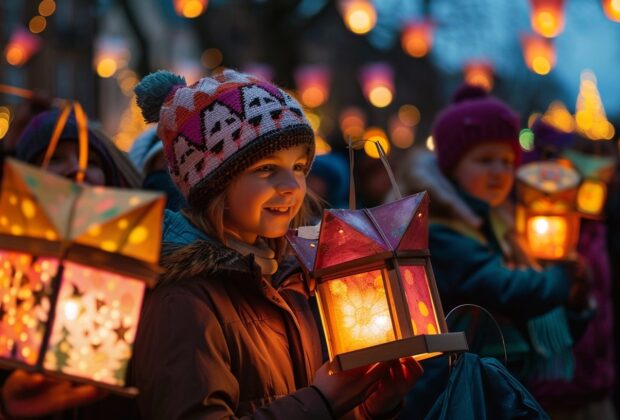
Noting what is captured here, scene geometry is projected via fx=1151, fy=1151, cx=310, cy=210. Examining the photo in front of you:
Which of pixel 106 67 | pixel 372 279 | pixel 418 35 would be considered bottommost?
pixel 372 279

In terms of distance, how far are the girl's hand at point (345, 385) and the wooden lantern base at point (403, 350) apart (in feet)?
0.10

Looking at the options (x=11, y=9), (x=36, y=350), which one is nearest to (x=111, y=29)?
(x=11, y=9)

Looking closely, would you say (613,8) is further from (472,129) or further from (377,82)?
(377,82)

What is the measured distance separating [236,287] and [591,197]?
3.81 m

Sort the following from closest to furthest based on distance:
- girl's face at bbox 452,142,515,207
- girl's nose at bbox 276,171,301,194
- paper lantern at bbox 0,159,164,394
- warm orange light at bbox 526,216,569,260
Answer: paper lantern at bbox 0,159,164,394
girl's nose at bbox 276,171,301,194
girl's face at bbox 452,142,515,207
warm orange light at bbox 526,216,569,260

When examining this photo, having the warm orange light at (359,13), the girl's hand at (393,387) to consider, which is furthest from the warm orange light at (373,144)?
the warm orange light at (359,13)

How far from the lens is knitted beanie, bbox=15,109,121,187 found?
416 centimetres

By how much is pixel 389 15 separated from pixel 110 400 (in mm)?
22438

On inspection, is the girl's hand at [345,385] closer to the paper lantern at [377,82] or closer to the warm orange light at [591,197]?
the warm orange light at [591,197]

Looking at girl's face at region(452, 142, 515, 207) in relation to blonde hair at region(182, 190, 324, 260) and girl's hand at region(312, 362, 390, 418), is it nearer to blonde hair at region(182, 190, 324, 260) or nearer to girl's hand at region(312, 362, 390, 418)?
blonde hair at region(182, 190, 324, 260)

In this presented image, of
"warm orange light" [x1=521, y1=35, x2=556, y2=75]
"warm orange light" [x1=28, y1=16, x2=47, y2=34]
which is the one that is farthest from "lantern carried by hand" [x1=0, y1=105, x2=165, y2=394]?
"warm orange light" [x1=521, y1=35, x2=556, y2=75]

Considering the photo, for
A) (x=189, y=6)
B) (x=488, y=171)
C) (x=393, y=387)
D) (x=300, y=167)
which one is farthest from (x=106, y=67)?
(x=393, y=387)

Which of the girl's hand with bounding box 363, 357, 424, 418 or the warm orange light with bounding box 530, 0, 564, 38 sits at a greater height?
the warm orange light with bounding box 530, 0, 564, 38

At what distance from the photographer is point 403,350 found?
8.93 feet
